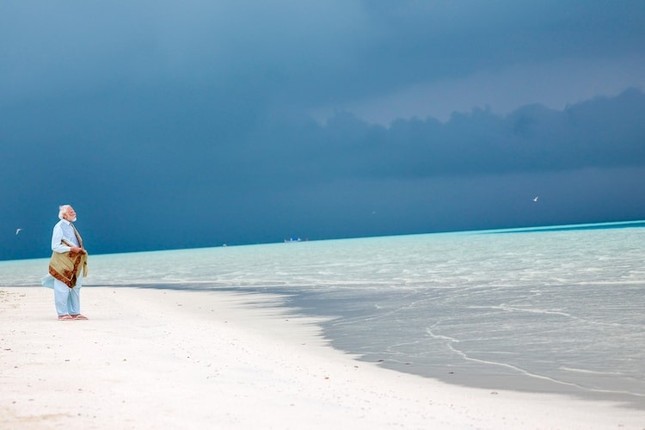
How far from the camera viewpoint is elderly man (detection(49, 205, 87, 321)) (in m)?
16.3

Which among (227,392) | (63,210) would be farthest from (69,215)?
(227,392)

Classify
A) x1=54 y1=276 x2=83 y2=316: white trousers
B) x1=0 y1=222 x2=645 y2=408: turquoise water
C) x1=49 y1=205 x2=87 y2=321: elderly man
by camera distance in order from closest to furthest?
x1=0 y1=222 x2=645 y2=408: turquoise water → x1=49 y1=205 x2=87 y2=321: elderly man → x1=54 y1=276 x2=83 y2=316: white trousers

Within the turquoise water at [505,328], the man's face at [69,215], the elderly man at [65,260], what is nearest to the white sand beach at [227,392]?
the turquoise water at [505,328]

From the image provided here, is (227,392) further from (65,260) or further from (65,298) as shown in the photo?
(65,298)

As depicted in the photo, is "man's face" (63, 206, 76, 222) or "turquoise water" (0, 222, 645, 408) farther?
"man's face" (63, 206, 76, 222)

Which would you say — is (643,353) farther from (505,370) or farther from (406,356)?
(406,356)

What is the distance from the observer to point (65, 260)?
16.5 meters

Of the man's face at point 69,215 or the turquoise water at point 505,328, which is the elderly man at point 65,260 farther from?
the turquoise water at point 505,328

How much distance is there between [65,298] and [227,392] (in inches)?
374

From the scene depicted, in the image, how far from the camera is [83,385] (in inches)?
332

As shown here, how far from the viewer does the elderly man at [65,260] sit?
1630 centimetres

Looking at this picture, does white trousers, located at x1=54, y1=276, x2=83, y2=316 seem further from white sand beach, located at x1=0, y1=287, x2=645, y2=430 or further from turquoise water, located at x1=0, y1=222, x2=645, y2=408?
turquoise water, located at x1=0, y1=222, x2=645, y2=408

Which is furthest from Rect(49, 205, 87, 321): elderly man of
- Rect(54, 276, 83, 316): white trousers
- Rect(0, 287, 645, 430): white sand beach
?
Rect(0, 287, 645, 430): white sand beach

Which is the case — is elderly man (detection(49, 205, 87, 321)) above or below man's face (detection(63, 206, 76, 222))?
below
